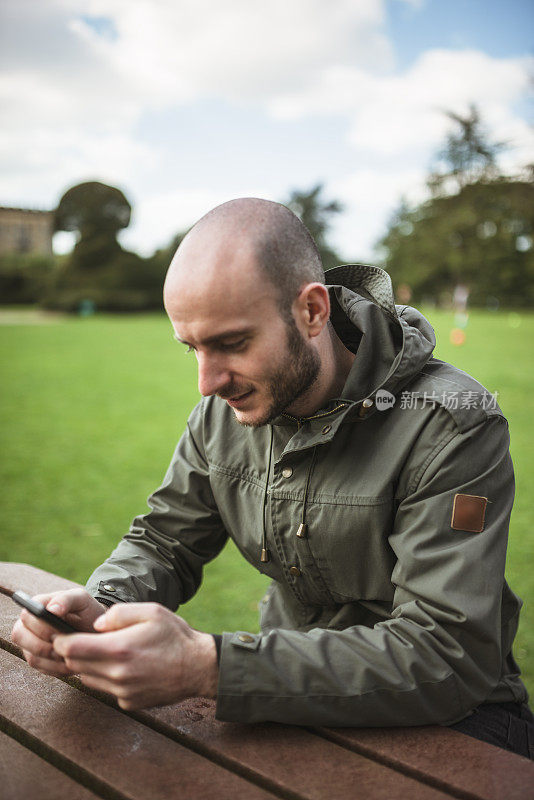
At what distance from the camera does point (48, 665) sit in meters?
1.50

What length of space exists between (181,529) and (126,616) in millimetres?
839

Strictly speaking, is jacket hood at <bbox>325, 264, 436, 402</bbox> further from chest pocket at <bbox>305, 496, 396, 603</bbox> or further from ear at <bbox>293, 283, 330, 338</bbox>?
chest pocket at <bbox>305, 496, 396, 603</bbox>

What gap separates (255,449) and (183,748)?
35.7 inches

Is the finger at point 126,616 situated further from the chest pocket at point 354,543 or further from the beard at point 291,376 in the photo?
the beard at point 291,376

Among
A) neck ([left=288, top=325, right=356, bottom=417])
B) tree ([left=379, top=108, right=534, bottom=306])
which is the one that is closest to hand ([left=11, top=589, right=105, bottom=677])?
neck ([left=288, top=325, right=356, bottom=417])

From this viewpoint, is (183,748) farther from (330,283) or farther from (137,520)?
(330,283)

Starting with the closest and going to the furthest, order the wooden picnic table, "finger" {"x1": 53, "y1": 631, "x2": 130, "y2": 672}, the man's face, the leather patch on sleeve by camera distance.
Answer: the wooden picnic table, "finger" {"x1": 53, "y1": 631, "x2": 130, "y2": 672}, the leather patch on sleeve, the man's face

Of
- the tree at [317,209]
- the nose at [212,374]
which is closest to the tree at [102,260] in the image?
the tree at [317,209]

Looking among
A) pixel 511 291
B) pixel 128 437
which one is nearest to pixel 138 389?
pixel 128 437

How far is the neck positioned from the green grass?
2116 mm

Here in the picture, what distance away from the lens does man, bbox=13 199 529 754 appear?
140 centimetres

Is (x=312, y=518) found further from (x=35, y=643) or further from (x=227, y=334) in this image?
(x=35, y=643)

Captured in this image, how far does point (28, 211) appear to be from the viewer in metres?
63.8

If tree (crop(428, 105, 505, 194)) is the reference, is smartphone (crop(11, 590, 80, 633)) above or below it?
below
